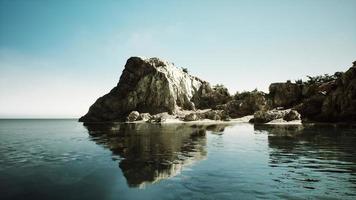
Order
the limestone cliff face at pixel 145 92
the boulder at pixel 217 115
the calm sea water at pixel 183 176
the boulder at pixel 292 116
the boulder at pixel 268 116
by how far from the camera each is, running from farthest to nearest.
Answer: the limestone cliff face at pixel 145 92 < the boulder at pixel 217 115 < the boulder at pixel 268 116 < the boulder at pixel 292 116 < the calm sea water at pixel 183 176

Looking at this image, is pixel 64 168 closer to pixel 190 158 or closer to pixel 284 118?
pixel 190 158

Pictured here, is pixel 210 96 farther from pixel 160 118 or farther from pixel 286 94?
pixel 286 94

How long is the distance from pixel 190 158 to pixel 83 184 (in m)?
11.0

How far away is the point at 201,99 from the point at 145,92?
3046cm

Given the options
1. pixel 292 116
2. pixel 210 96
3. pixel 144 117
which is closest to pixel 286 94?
pixel 292 116

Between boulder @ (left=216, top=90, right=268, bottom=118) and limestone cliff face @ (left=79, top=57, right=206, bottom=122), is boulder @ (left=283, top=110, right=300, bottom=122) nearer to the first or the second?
boulder @ (left=216, top=90, right=268, bottom=118)

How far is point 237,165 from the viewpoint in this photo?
21750 mm

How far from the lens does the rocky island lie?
86562mm

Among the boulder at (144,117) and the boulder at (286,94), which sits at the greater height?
the boulder at (286,94)

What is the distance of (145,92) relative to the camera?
442ft

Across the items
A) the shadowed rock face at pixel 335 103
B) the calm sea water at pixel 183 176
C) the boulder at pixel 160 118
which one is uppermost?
the shadowed rock face at pixel 335 103

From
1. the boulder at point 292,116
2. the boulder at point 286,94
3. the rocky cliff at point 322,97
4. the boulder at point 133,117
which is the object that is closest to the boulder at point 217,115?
the rocky cliff at point 322,97

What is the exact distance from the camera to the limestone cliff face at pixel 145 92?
132 m

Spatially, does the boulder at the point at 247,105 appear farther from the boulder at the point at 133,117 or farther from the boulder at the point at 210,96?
the boulder at the point at 133,117
